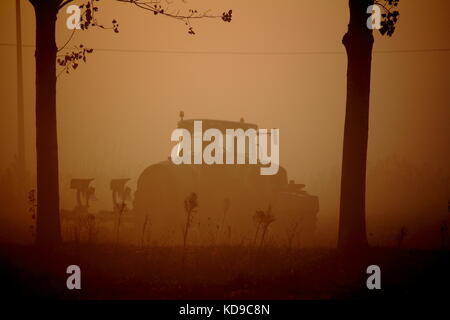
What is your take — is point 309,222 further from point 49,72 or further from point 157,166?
point 49,72

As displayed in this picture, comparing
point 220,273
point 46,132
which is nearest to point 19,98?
point 46,132

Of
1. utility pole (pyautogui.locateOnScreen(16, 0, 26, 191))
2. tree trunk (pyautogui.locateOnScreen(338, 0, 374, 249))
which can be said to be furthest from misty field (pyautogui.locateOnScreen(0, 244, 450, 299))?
utility pole (pyautogui.locateOnScreen(16, 0, 26, 191))

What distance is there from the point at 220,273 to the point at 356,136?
364cm

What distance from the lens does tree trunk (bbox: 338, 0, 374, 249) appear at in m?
8.90

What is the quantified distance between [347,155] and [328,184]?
13.7 metres

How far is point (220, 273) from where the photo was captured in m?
8.23

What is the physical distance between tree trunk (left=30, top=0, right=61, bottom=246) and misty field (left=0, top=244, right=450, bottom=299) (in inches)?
22.2

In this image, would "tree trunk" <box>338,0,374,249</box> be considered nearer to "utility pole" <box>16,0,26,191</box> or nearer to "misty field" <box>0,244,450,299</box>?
"misty field" <box>0,244,450,299</box>

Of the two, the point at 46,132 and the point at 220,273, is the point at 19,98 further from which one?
the point at 220,273

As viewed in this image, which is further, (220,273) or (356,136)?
(356,136)

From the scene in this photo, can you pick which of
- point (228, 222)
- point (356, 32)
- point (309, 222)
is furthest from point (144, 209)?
point (356, 32)

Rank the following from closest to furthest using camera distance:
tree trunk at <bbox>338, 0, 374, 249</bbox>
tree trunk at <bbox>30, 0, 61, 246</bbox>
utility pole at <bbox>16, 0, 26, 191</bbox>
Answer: tree trunk at <bbox>338, 0, 374, 249</bbox> < tree trunk at <bbox>30, 0, 61, 246</bbox> < utility pole at <bbox>16, 0, 26, 191</bbox>

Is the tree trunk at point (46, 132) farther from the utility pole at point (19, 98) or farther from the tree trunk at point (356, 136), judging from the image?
the utility pole at point (19, 98)
